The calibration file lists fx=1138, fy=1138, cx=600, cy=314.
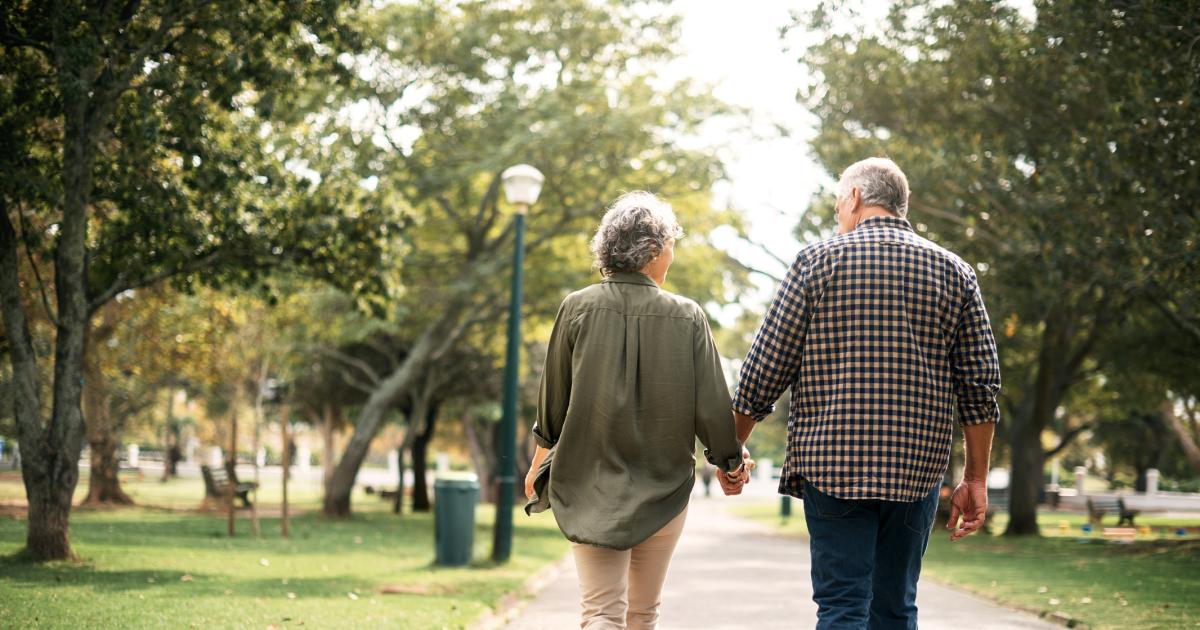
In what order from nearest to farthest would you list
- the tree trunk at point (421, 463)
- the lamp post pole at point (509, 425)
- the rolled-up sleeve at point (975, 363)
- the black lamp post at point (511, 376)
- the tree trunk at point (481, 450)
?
the rolled-up sleeve at point (975, 363), the lamp post pole at point (509, 425), the black lamp post at point (511, 376), the tree trunk at point (421, 463), the tree trunk at point (481, 450)

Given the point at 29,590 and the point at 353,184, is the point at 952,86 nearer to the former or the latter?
the point at 353,184

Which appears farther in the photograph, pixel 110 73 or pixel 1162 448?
pixel 1162 448

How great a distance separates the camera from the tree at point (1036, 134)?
12688 mm

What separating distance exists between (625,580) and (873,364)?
1.10m

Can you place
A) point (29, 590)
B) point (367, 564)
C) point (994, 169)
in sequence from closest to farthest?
point (29, 590) < point (367, 564) < point (994, 169)

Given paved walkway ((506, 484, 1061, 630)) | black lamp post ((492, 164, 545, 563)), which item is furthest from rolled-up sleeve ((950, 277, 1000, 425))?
black lamp post ((492, 164, 545, 563))

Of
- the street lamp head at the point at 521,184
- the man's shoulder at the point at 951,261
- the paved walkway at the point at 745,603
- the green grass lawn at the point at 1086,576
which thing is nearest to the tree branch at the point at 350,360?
the paved walkway at the point at 745,603

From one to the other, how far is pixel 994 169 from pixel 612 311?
1267 cm

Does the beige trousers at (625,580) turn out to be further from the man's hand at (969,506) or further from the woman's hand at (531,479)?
the man's hand at (969,506)

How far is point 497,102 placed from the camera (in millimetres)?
19766

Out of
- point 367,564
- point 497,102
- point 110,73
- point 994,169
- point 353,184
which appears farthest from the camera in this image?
point 497,102

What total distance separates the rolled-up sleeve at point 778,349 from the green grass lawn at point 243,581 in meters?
4.49

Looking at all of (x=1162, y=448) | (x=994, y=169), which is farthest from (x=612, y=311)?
(x=1162, y=448)

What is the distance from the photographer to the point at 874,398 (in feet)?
11.8
